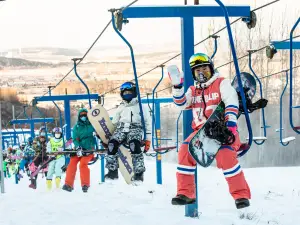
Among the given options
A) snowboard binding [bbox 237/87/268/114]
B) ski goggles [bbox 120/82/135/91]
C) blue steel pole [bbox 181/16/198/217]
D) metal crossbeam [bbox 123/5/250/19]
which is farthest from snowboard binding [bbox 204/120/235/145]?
ski goggles [bbox 120/82/135/91]

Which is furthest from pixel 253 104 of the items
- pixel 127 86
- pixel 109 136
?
pixel 109 136

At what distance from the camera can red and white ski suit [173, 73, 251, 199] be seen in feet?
11.9

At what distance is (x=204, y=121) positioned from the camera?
12.7 feet

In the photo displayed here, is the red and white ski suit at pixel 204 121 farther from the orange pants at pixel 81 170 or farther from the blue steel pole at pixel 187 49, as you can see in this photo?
the orange pants at pixel 81 170

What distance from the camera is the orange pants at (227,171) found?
11.9ft

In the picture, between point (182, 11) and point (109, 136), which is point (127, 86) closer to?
point (109, 136)

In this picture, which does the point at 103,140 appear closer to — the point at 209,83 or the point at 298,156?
the point at 209,83

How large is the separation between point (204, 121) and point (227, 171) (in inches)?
18.6

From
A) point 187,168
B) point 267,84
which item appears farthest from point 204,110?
point 267,84

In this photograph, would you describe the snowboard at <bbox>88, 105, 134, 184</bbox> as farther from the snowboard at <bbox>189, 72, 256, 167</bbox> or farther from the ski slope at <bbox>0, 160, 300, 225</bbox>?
the snowboard at <bbox>189, 72, 256, 167</bbox>

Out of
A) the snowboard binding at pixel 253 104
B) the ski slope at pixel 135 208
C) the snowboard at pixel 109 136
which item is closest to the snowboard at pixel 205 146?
the snowboard binding at pixel 253 104

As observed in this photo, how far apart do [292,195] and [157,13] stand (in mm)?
5239

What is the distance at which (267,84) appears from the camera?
98.0 ft

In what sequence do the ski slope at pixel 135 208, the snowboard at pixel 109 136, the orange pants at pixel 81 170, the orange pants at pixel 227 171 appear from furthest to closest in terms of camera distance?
1. the orange pants at pixel 81 170
2. the snowboard at pixel 109 136
3. the ski slope at pixel 135 208
4. the orange pants at pixel 227 171
